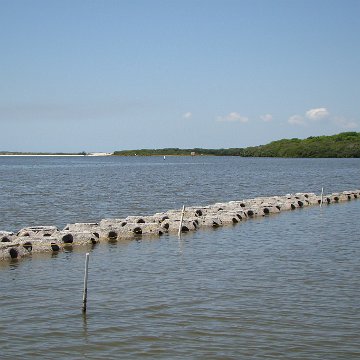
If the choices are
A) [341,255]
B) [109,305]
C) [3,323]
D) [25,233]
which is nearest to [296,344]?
[109,305]

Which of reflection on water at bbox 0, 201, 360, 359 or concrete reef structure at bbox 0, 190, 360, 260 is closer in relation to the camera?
reflection on water at bbox 0, 201, 360, 359

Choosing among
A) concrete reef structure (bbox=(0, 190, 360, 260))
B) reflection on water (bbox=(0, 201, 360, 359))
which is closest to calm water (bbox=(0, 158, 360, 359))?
reflection on water (bbox=(0, 201, 360, 359))

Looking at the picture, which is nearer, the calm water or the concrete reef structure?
the calm water

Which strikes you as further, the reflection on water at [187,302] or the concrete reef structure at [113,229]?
the concrete reef structure at [113,229]

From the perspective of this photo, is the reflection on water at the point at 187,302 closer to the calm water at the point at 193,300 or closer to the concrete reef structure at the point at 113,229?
the calm water at the point at 193,300

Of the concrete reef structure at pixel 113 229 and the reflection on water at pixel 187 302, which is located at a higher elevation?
the concrete reef structure at pixel 113 229

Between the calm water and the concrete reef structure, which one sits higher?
the concrete reef structure

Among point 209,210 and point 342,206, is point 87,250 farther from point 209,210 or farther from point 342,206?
point 342,206

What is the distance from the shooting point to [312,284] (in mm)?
14367

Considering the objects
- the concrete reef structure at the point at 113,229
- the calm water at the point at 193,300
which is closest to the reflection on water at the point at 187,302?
the calm water at the point at 193,300

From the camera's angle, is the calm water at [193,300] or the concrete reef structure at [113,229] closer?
the calm water at [193,300]

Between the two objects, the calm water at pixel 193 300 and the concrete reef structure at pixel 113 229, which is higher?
the concrete reef structure at pixel 113 229

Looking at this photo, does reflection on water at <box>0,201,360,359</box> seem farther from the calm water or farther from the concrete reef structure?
the concrete reef structure

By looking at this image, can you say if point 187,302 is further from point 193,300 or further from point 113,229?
point 113,229
